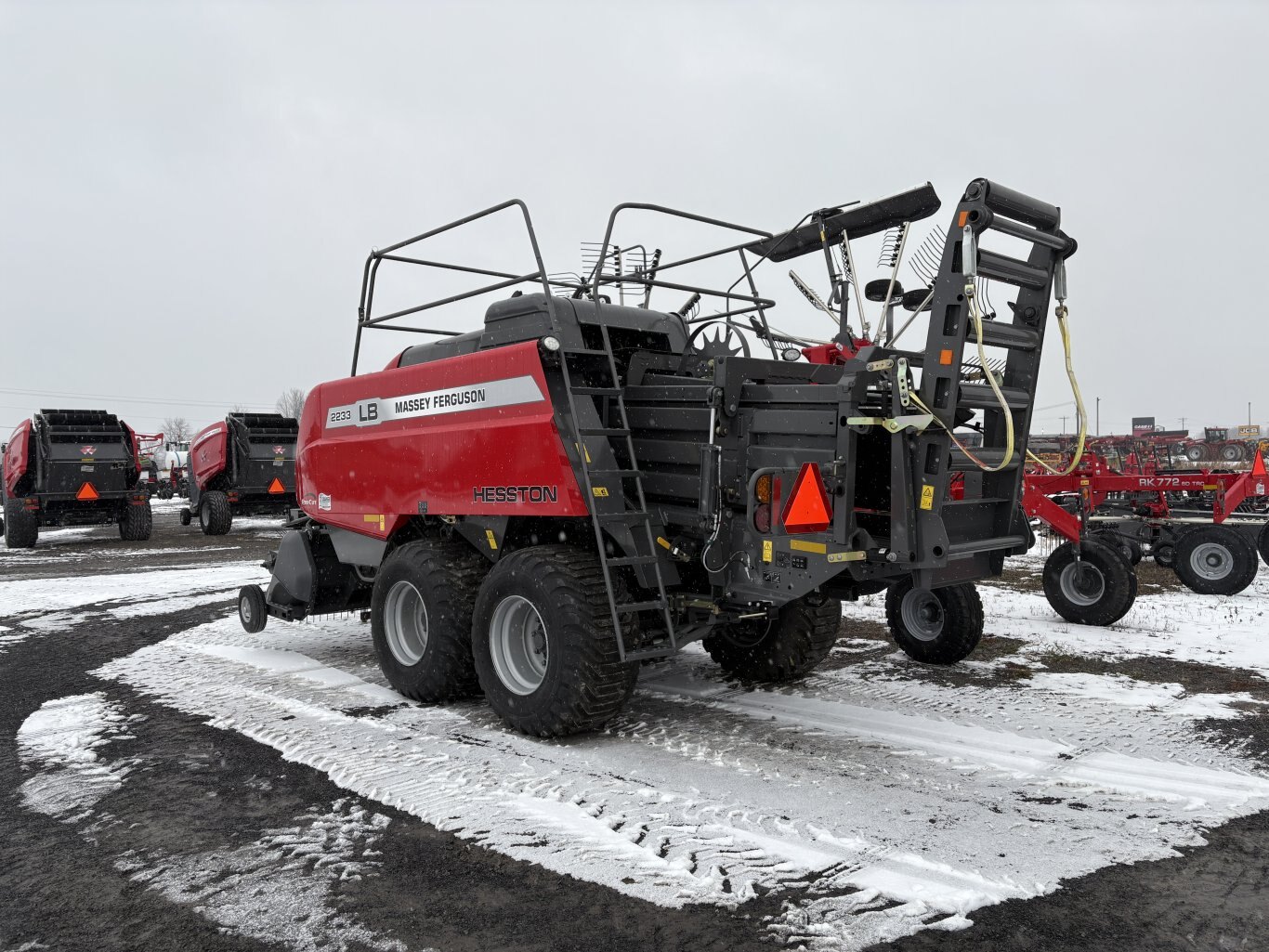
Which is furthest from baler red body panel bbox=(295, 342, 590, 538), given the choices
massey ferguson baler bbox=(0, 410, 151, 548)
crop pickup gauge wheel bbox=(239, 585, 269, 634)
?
massey ferguson baler bbox=(0, 410, 151, 548)

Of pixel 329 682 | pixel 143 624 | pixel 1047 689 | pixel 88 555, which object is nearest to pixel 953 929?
pixel 1047 689

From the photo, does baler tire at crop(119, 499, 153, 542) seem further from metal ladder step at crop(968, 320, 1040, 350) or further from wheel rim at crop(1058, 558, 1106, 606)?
metal ladder step at crop(968, 320, 1040, 350)

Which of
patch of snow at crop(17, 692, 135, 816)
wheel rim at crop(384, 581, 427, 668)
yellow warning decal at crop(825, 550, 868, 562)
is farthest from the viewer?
wheel rim at crop(384, 581, 427, 668)

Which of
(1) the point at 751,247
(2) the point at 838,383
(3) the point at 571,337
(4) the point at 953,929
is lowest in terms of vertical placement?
(4) the point at 953,929

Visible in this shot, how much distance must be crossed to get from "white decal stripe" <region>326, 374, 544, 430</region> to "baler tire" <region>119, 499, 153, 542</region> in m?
13.5

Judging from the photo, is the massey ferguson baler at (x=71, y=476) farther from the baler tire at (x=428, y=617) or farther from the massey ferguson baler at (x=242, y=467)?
the baler tire at (x=428, y=617)

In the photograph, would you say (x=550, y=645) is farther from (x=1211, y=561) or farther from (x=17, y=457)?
(x=17, y=457)

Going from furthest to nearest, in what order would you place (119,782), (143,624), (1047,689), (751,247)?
(143,624) < (751,247) < (1047,689) < (119,782)

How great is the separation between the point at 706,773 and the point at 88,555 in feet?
47.4

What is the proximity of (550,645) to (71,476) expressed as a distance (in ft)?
51.3

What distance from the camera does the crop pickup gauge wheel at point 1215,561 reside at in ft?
31.1

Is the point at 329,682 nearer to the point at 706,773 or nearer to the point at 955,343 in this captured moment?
the point at 706,773

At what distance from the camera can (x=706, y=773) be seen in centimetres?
418

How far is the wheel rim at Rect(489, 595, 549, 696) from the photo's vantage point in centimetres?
490
